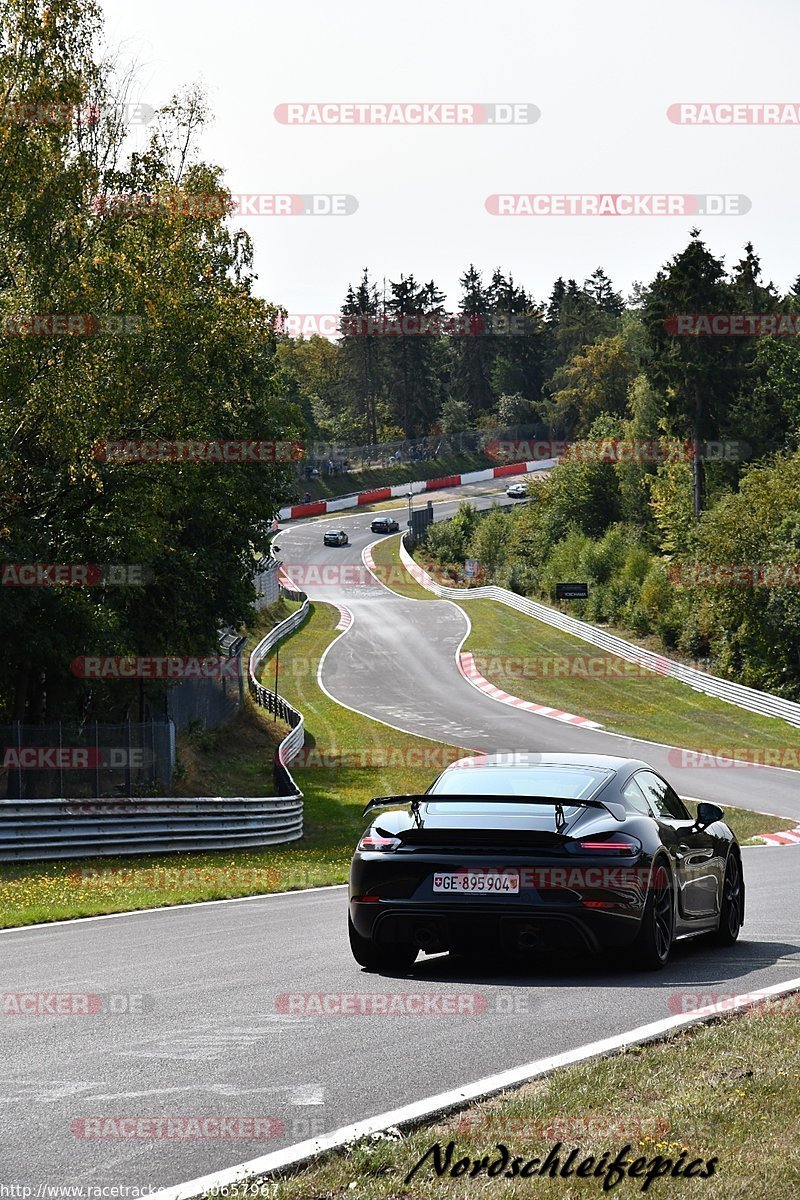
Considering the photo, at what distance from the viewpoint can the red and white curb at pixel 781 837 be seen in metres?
27.1

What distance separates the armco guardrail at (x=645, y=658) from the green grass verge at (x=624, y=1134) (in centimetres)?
4477

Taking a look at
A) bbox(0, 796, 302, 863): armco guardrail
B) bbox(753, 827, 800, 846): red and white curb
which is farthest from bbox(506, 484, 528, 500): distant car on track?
bbox(0, 796, 302, 863): armco guardrail

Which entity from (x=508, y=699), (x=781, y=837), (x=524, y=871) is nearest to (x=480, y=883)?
(x=524, y=871)

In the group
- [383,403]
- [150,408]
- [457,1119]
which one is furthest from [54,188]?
[383,403]

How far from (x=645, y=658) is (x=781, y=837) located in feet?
105

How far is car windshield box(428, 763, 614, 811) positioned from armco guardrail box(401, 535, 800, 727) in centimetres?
4121

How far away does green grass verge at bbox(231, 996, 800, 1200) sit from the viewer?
15.2 ft

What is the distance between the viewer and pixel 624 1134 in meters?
5.17

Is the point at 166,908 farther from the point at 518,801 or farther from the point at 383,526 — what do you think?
the point at 383,526

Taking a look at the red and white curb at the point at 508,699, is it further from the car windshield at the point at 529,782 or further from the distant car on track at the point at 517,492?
the distant car on track at the point at 517,492

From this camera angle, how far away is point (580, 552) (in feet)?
262

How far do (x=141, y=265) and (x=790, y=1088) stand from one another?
2407 centimetres

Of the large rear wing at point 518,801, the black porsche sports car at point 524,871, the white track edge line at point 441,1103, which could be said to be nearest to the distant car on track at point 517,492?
the black porsche sports car at point 524,871

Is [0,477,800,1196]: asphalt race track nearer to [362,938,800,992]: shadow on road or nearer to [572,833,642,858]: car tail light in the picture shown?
[362,938,800,992]: shadow on road
